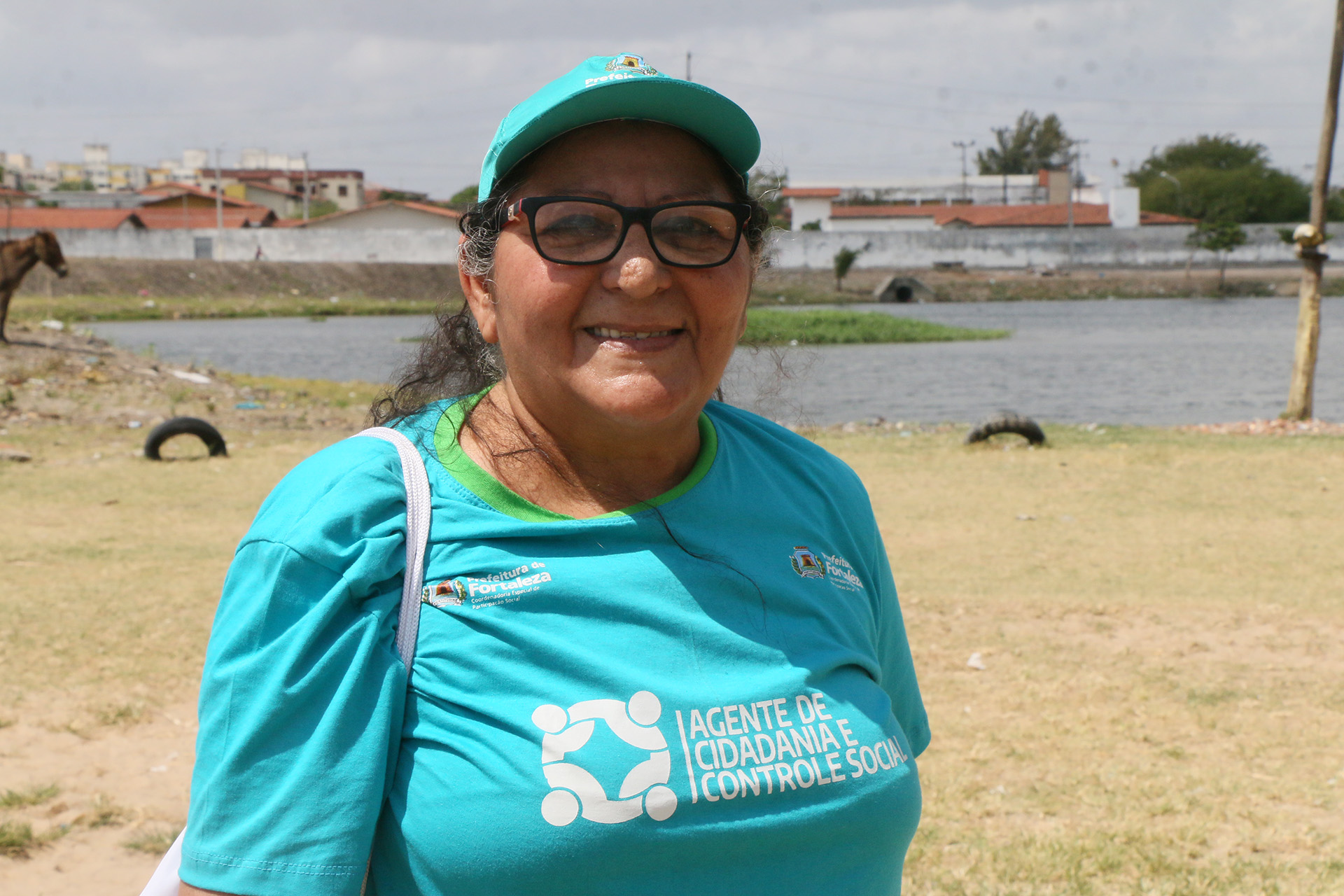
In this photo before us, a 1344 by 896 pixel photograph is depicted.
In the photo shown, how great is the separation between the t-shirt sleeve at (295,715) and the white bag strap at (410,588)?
4 centimetres

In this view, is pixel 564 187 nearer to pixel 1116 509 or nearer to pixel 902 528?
pixel 902 528

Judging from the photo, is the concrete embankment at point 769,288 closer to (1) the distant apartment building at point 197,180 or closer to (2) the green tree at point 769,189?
(1) the distant apartment building at point 197,180

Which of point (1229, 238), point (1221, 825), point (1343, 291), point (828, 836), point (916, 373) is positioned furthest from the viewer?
point (1229, 238)

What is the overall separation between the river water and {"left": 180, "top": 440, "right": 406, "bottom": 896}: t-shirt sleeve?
3.09 feet

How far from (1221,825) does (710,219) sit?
2.89 m

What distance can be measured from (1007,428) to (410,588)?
10719 millimetres

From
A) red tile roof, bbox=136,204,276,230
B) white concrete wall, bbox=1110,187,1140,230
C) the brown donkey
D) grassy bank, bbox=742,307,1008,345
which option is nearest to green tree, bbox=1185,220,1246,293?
white concrete wall, bbox=1110,187,1140,230

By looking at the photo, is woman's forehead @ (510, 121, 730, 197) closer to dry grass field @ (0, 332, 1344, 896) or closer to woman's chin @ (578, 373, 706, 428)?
woman's chin @ (578, 373, 706, 428)

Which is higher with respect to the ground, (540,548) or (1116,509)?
(540,548)

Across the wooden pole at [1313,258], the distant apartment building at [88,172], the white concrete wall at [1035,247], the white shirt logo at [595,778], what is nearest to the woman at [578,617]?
the white shirt logo at [595,778]

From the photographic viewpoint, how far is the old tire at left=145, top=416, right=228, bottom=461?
10828 millimetres

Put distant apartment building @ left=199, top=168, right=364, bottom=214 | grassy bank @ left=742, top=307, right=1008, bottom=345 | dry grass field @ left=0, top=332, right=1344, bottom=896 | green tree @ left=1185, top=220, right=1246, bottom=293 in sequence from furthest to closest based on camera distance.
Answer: distant apartment building @ left=199, top=168, right=364, bottom=214, green tree @ left=1185, top=220, right=1246, bottom=293, grassy bank @ left=742, top=307, right=1008, bottom=345, dry grass field @ left=0, top=332, right=1344, bottom=896

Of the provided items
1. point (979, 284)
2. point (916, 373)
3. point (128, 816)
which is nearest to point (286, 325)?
point (916, 373)

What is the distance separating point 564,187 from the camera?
5.66 feet
